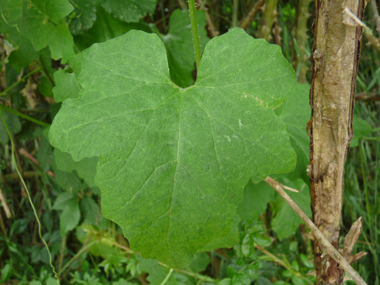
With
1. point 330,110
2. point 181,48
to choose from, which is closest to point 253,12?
point 181,48

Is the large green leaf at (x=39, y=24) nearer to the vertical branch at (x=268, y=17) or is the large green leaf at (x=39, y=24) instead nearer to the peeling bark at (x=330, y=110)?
the peeling bark at (x=330, y=110)

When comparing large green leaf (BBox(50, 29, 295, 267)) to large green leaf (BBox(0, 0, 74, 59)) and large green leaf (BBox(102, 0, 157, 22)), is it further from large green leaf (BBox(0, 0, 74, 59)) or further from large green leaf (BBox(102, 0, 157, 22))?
large green leaf (BBox(102, 0, 157, 22))

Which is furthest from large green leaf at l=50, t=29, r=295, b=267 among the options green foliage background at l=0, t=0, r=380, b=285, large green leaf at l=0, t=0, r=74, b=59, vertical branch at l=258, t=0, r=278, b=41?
vertical branch at l=258, t=0, r=278, b=41

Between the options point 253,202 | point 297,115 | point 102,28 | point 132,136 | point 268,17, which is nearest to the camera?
point 132,136

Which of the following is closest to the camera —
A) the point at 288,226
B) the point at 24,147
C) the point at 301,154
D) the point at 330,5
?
the point at 330,5

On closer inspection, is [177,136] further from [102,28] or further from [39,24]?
[102,28]

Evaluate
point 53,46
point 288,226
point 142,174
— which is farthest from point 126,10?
point 288,226

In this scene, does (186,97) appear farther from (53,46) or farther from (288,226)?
(288,226)
